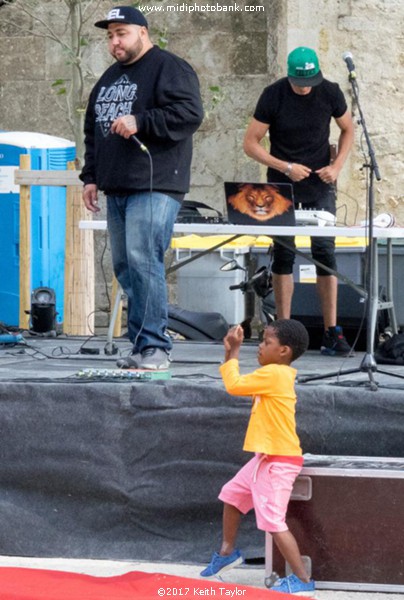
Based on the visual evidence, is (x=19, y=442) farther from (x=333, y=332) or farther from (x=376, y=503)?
(x=333, y=332)

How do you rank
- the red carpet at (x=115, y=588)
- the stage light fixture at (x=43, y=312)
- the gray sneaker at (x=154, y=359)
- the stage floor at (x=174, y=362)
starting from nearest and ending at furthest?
1. the red carpet at (x=115, y=588)
2. the stage floor at (x=174, y=362)
3. the gray sneaker at (x=154, y=359)
4. the stage light fixture at (x=43, y=312)

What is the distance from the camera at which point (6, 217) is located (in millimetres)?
8820

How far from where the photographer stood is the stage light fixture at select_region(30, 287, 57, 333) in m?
7.20

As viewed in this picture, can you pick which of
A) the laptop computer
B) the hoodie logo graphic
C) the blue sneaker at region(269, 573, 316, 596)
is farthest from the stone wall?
the blue sneaker at region(269, 573, 316, 596)

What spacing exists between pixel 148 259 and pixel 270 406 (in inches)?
45.2

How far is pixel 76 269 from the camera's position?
7.58m

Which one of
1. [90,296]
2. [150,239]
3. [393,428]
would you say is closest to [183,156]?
[150,239]

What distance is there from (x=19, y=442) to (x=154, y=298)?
848 mm

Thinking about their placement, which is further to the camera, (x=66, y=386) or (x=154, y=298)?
(x=154, y=298)

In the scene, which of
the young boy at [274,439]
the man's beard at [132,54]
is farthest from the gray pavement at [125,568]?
the man's beard at [132,54]

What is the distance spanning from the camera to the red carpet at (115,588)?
4.22m

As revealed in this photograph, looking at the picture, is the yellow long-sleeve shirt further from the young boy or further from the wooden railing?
the wooden railing

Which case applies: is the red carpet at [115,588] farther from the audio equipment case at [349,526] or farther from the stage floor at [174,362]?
the stage floor at [174,362]

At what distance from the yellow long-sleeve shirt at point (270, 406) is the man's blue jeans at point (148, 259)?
957 millimetres
